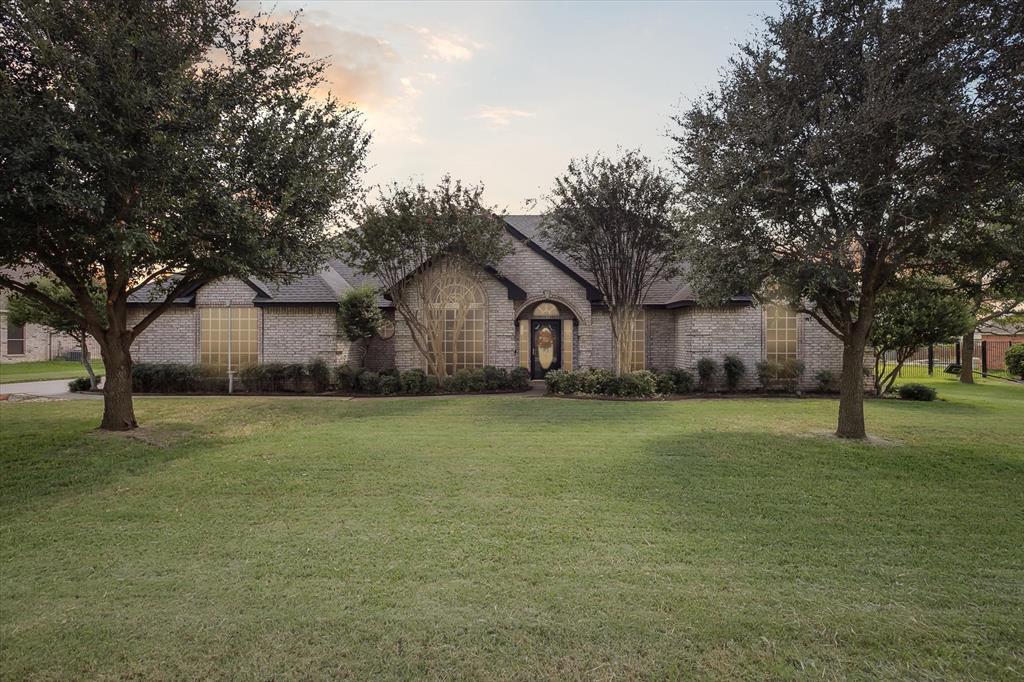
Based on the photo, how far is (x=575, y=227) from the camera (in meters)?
15.9

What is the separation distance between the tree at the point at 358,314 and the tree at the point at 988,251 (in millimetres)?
13936

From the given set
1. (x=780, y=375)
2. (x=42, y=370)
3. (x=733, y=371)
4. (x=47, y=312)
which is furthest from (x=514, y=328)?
(x=42, y=370)

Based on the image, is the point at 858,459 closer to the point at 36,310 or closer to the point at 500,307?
the point at 500,307

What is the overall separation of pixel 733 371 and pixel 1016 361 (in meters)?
15.1

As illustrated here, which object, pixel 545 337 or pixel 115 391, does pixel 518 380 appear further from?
pixel 115 391

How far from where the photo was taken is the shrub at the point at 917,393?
1546 centimetres

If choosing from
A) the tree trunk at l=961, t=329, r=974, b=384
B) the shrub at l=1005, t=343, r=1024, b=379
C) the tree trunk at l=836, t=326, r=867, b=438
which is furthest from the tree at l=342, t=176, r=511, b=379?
the shrub at l=1005, t=343, r=1024, b=379

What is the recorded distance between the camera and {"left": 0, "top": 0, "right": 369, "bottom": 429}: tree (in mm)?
7340

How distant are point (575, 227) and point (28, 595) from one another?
1418 cm

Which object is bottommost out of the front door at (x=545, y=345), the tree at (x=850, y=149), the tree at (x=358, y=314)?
the front door at (x=545, y=345)

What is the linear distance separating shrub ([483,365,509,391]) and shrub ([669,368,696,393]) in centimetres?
519

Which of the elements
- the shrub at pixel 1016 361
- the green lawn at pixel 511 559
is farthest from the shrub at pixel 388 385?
the shrub at pixel 1016 361

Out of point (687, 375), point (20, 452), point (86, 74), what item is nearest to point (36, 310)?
point (20, 452)

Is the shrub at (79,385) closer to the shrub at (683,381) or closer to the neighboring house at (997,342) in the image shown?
the shrub at (683,381)
